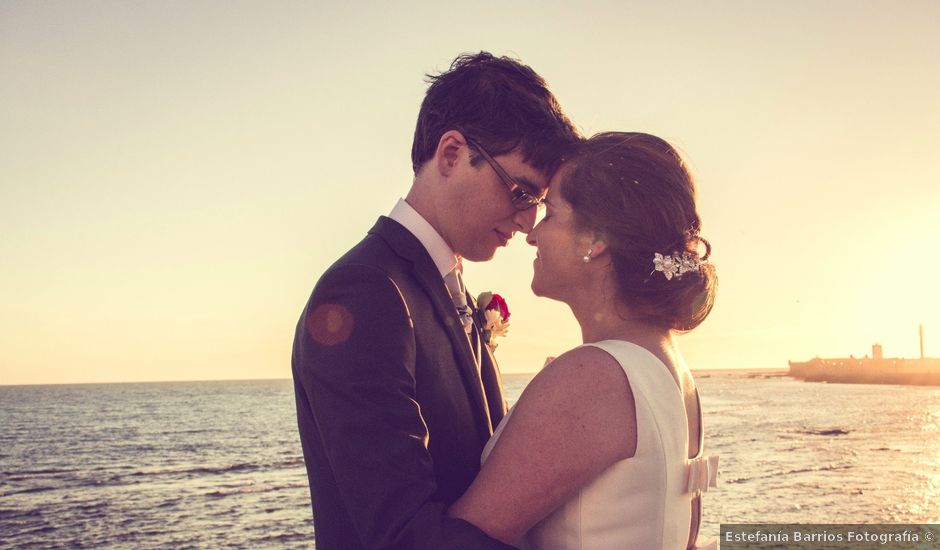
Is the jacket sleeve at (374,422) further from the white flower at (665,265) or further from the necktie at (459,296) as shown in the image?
the white flower at (665,265)

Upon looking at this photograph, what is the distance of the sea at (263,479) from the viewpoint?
716 inches

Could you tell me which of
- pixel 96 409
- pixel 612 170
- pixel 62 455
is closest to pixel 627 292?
pixel 612 170

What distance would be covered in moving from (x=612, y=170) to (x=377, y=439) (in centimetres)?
132

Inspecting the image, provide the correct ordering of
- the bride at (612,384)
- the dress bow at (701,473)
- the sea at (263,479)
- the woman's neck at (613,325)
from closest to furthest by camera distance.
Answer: the bride at (612,384), the dress bow at (701,473), the woman's neck at (613,325), the sea at (263,479)

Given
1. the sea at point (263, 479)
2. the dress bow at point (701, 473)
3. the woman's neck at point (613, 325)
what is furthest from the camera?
the sea at point (263, 479)

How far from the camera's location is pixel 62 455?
38250 millimetres

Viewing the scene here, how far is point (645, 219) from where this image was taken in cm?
277

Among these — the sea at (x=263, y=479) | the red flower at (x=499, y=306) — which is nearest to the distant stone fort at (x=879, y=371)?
the sea at (x=263, y=479)

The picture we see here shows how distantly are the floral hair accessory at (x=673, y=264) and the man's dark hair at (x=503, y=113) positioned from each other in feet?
1.90

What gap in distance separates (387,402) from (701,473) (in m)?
1.22

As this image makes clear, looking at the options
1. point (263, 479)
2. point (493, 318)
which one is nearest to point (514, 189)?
point (493, 318)

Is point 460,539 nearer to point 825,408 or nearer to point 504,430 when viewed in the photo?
point 504,430

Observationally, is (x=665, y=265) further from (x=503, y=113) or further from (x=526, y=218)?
(x=503, y=113)

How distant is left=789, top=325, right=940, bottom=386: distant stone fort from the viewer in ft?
274
